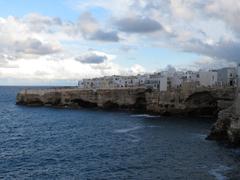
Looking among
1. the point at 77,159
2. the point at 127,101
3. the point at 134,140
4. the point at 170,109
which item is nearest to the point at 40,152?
the point at 77,159

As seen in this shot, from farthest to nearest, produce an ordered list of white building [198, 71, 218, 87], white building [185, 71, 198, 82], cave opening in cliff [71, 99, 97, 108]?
cave opening in cliff [71, 99, 97, 108] < white building [185, 71, 198, 82] < white building [198, 71, 218, 87]

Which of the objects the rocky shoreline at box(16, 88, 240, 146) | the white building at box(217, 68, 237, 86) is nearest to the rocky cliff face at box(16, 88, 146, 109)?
the rocky shoreline at box(16, 88, 240, 146)

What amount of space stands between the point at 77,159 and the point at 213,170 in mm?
15399

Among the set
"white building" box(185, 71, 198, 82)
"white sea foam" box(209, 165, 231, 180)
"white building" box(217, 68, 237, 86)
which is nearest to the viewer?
"white sea foam" box(209, 165, 231, 180)

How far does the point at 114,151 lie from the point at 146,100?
53.2 m

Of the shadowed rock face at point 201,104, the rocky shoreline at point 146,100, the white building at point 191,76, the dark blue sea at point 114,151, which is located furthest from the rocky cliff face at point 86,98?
the dark blue sea at point 114,151

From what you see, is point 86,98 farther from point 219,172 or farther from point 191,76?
point 219,172

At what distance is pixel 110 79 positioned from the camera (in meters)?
148

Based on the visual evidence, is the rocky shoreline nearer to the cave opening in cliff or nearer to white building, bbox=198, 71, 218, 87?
the cave opening in cliff

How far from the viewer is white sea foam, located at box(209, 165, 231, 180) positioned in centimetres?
3991

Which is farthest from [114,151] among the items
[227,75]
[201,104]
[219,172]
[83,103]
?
[83,103]

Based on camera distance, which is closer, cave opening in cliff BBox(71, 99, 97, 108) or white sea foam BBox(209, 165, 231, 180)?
white sea foam BBox(209, 165, 231, 180)

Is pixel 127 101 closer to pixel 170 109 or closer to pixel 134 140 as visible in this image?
pixel 170 109

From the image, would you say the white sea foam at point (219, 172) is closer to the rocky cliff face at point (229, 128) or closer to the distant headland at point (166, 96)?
the rocky cliff face at point (229, 128)
